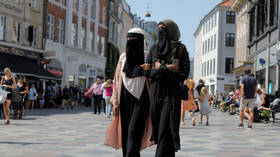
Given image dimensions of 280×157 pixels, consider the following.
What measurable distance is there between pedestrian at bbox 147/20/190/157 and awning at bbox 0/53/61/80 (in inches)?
824

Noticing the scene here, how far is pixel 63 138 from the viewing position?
9922 millimetres

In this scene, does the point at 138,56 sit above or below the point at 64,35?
below

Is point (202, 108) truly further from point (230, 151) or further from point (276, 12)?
point (276, 12)

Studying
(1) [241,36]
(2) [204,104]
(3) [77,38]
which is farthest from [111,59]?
(2) [204,104]

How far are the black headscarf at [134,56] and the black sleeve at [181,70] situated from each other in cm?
48

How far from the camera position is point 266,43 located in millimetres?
31703

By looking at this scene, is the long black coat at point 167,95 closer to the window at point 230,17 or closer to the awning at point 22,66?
the awning at point 22,66

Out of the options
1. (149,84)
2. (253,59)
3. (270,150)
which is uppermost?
(253,59)

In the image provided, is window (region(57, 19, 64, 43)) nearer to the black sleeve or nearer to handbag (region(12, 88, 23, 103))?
handbag (region(12, 88, 23, 103))

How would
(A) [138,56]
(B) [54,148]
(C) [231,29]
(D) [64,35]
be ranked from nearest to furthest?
(A) [138,56] → (B) [54,148] → (D) [64,35] → (C) [231,29]

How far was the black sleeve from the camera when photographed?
5.25m

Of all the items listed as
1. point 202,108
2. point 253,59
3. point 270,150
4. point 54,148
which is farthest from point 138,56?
point 253,59

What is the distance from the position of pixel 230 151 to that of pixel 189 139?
209cm

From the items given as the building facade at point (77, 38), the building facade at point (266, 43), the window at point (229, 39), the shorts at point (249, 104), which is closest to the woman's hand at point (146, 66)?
the shorts at point (249, 104)
